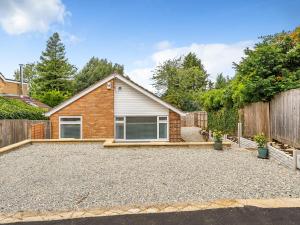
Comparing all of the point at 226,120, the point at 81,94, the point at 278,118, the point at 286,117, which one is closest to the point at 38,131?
the point at 81,94

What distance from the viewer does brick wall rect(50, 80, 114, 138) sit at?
59.5 feet

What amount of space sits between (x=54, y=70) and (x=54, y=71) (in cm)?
30

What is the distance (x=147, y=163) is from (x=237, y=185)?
11.5 feet

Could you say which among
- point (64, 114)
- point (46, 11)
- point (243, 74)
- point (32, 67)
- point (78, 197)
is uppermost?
point (32, 67)

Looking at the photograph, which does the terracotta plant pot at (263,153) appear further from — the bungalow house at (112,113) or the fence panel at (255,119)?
the bungalow house at (112,113)

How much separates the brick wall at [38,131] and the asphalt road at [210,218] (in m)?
12.8

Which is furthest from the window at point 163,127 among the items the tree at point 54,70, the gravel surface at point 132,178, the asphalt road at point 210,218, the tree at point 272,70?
the tree at point 54,70

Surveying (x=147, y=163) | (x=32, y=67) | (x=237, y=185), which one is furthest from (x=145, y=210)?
(x=32, y=67)

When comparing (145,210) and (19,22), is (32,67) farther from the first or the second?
(145,210)

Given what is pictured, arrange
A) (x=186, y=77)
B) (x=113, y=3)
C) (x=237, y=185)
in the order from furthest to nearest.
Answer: (x=186, y=77) → (x=113, y=3) → (x=237, y=185)

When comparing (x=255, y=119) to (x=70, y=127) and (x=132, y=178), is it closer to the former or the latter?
(x=132, y=178)

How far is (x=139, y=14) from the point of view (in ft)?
58.7

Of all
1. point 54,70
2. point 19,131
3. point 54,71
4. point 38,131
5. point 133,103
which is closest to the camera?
point 19,131

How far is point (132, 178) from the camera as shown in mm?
7324
